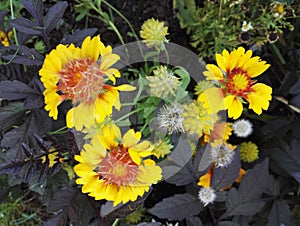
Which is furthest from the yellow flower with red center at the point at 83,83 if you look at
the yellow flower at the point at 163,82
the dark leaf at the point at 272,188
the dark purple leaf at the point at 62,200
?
the dark leaf at the point at 272,188

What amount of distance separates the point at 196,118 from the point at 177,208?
11.6 inches

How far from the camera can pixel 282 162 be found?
1.21m

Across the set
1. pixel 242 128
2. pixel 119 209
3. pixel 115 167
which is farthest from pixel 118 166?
pixel 242 128

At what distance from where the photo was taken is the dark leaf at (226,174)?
3.71ft

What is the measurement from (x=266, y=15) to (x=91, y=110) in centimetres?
65

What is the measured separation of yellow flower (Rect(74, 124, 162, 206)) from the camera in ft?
2.64

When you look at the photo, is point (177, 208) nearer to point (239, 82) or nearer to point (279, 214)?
point (279, 214)

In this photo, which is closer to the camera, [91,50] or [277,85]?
[91,50]

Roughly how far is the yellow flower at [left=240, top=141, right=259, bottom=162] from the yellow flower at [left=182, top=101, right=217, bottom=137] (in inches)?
13.0

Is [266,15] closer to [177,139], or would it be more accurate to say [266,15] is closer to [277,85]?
[277,85]

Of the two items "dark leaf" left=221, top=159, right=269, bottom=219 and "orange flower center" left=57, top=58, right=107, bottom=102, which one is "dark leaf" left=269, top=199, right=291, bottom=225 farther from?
"orange flower center" left=57, top=58, right=107, bottom=102

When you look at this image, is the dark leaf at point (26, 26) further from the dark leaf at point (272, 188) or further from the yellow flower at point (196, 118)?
the dark leaf at point (272, 188)

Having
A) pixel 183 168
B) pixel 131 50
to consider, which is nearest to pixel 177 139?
pixel 183 168

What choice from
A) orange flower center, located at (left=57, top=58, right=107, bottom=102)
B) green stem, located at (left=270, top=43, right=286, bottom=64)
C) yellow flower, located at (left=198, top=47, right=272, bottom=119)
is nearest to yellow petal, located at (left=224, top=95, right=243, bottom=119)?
yellow flower, located at (left=198, top=47, right=272, bottom=119)
